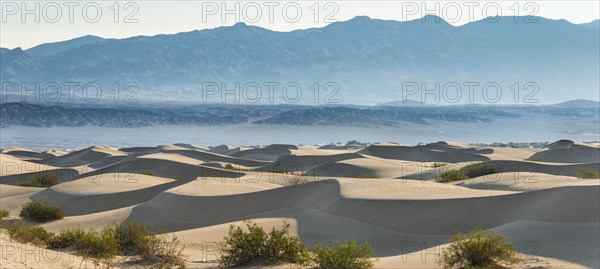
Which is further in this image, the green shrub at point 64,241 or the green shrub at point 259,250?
the green shrub at point 64,241

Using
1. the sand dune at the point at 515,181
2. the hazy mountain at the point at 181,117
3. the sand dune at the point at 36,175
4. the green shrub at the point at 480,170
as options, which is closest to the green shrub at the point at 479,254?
the sand dune at the point at 515,181

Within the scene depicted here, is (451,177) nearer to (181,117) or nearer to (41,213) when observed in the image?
(41,213)

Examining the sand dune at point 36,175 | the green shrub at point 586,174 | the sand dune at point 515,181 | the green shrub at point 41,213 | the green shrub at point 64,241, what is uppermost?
the sand dune at point 515,181

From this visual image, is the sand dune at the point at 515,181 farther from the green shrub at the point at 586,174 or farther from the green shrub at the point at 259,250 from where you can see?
the green shrub at the point at 259,250

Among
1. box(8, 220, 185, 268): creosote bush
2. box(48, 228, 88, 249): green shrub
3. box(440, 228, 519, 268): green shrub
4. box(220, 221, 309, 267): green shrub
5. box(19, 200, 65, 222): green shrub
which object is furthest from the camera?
box(19, 200, 65, 222): green shrub

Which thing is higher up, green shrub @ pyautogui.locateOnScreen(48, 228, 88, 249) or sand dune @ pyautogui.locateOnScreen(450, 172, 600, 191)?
sand dune @ pyautogui.locateOnScreen(450, 172, 600, 191)

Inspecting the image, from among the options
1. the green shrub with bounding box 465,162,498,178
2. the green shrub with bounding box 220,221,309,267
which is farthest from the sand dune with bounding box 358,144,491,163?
the green shrub with bounding box 220,221,309,267

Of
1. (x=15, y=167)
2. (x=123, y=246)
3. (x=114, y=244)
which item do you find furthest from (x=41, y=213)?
(x=15, y=167)

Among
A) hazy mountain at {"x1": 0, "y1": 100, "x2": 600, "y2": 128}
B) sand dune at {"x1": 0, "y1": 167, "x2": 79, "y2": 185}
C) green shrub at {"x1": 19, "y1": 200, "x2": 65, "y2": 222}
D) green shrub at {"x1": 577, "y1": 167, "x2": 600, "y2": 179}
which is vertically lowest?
sand dune at {"x1": 0, "y1": 167, "x2": 79, "y2": 185}

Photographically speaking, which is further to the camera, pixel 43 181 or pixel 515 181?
pixel 43 181

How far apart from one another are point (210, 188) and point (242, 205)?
3578 millimetres

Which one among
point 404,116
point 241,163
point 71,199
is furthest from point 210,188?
point 404,116

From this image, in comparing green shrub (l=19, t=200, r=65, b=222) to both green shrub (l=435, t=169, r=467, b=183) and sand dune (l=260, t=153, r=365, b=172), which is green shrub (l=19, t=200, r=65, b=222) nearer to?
green shrub (l=435, t=169, r=467, b=183)

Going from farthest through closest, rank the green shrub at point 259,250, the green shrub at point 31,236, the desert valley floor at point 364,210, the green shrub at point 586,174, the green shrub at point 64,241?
the green shrub at point 586,174, the green shrub at point 64,241, the green shrub at point 31,236, the desert valley floor at point 364,210, the green shrub at point 259,250
